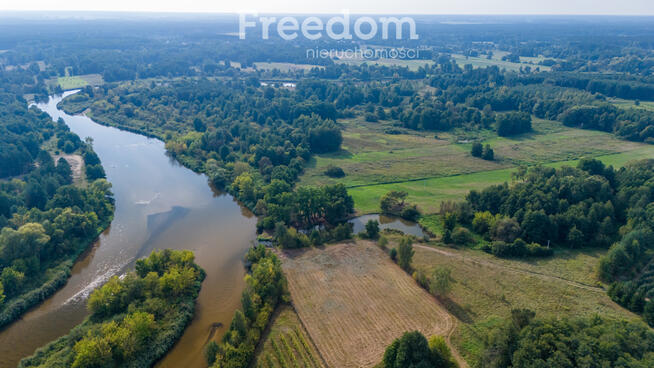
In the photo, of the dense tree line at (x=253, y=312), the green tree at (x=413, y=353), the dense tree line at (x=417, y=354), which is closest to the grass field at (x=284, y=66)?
the dense tree line at (x=253, y=312)

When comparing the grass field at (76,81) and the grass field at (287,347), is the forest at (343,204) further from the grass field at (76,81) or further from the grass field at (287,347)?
the grass field at (76,81)

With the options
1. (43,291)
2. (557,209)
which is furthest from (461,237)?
(43,291)

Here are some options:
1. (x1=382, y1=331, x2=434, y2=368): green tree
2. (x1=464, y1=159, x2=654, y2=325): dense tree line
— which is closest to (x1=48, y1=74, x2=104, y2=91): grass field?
(x1=464, y1=159, x2=654, y2=325): dense tree line

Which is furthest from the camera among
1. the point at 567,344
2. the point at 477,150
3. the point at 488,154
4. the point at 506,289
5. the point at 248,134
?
the point at 248,134

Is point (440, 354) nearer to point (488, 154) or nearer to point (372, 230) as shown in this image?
point (372, 230)

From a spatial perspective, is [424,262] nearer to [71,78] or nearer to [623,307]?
[623,307]

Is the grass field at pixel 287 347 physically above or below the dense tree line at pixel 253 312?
below

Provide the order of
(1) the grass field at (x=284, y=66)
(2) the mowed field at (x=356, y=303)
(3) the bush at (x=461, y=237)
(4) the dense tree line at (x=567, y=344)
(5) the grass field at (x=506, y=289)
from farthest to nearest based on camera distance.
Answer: (1) the grass field at (x=284, y=66) < (3) the bush at (x=461, y=237) < (5) the grass field at (x=506, y=289) < (2) the mowed field at (x=356, y=303) < (4) the dense tree line at (x=567, y=344)
